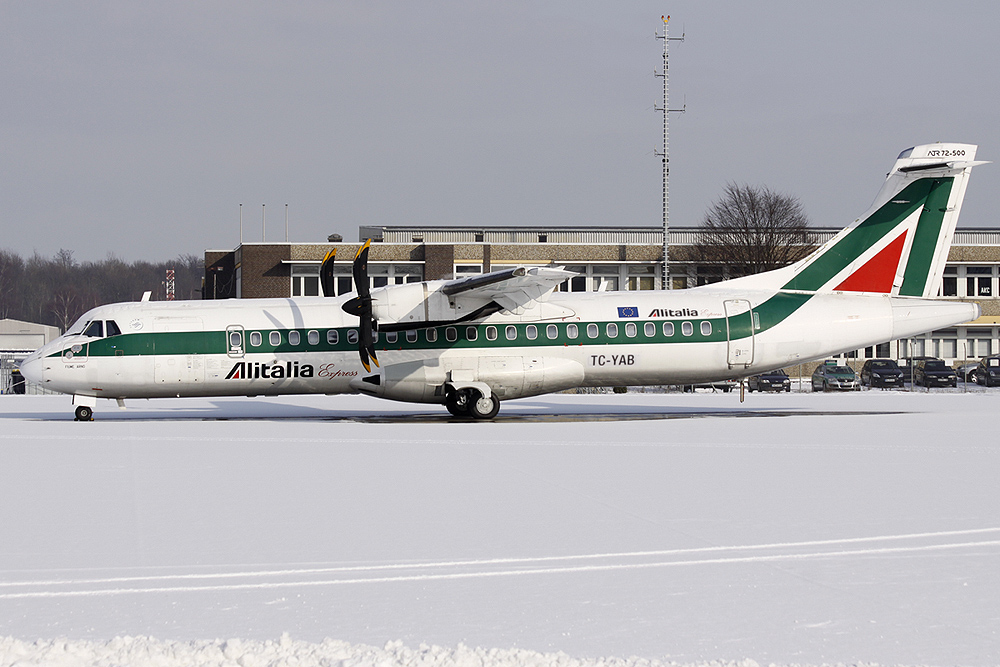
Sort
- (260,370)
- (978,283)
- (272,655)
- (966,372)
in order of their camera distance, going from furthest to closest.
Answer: (978,283) → (966,372) → (260,370) → (272,655)

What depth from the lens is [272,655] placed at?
500cm

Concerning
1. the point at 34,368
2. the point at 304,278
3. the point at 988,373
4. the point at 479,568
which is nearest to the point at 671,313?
the point at 34,368

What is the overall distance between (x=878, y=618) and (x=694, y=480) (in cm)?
609

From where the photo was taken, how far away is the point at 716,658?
504cm

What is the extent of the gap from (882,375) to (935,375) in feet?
8.85

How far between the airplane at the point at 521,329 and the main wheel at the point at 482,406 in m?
0.04

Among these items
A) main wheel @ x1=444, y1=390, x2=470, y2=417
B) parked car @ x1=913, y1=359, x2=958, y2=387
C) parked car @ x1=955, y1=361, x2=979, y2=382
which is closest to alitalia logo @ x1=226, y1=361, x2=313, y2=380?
main wheel @ x1=444, y1=390, x2=470, y2=417

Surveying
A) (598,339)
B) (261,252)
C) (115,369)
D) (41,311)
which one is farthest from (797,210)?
(41,311)

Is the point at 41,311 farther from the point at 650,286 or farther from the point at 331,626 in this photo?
the point at 331,626

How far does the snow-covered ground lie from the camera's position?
5.29m

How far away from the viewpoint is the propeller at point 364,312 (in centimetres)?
2053

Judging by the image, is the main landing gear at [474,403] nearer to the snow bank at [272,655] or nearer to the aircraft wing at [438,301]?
the aircraft wing at [438,301]

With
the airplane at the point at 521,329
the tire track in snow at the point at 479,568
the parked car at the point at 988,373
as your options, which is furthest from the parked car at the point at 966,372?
the tire track in snow at the point at 479,568

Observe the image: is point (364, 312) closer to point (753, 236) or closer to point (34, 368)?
point (34, 368)
